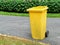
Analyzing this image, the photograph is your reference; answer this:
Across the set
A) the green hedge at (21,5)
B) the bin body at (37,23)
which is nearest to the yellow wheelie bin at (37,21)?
the bin body at (37,23)

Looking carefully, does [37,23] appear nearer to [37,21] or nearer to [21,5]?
[37,21]

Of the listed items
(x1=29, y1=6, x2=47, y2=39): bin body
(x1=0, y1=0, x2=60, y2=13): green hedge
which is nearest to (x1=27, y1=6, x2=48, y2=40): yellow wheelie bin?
(x1=29, y1=6, x2=47, y2=39): bin body

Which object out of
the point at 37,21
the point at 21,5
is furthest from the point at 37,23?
the point at 21,5

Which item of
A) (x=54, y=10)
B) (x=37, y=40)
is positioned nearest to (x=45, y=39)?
(x=37, y=40)

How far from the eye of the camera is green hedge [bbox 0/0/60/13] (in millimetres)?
17688

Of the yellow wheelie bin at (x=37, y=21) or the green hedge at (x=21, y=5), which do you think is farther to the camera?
the green hedge at (x=21, y=5)

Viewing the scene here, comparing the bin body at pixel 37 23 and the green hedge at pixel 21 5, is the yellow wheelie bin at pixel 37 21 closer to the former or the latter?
the bin body at pixel 37 23

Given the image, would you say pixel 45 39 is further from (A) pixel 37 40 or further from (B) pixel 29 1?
(B) pixel 29 1

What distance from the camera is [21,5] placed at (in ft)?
60.3

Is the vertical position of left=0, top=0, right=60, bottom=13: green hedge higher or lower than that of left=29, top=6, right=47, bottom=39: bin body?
lower

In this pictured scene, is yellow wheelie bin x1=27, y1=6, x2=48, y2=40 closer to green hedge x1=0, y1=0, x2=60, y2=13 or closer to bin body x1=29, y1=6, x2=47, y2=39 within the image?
bin body x1=29, y1=6, x2=47, y2=39

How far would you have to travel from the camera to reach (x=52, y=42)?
920 centimetres

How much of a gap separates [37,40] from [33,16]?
0.89m

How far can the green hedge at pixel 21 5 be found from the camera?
1769cm
